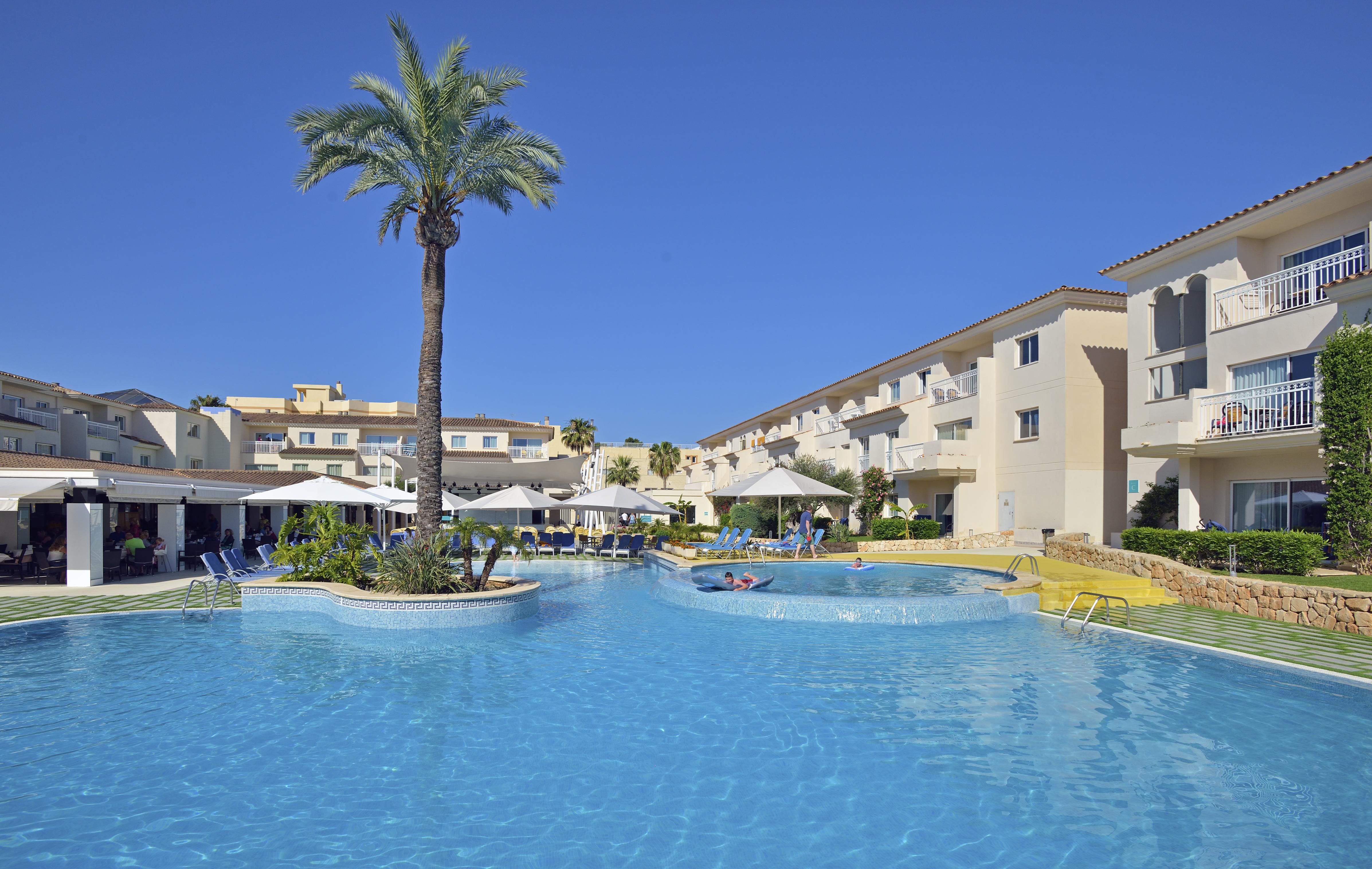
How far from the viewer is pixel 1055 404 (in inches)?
1014

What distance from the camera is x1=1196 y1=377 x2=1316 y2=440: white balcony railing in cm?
1678

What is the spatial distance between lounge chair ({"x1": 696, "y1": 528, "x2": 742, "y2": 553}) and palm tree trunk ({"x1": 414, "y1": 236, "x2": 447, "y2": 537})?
892 centimetres

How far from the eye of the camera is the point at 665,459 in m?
80.9

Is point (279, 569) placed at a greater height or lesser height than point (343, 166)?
lesser

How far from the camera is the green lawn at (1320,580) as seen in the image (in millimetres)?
12820

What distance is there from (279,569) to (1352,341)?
22577 mm

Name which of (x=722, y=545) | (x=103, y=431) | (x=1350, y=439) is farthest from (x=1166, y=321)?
(x=103, y=431)

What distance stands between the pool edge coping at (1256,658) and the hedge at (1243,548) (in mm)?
4885

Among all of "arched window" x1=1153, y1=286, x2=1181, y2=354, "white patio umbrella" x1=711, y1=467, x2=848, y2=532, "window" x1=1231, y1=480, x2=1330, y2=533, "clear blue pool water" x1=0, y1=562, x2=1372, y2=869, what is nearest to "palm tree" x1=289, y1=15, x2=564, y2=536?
"clear blue pool water" x1=0, y1=562, x2=1372, y2=869

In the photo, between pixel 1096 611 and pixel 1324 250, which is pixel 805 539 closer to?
pixel 1096 611

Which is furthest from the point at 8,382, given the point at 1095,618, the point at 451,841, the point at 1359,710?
the point at 1359,710

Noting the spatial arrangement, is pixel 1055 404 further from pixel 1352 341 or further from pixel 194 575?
pixel 194 575

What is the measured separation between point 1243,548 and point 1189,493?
199 inches

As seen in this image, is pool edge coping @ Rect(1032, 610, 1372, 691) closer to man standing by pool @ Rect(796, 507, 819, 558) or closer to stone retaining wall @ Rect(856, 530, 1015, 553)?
man standing by pool @ Rect(796, 507, 819, 558)
